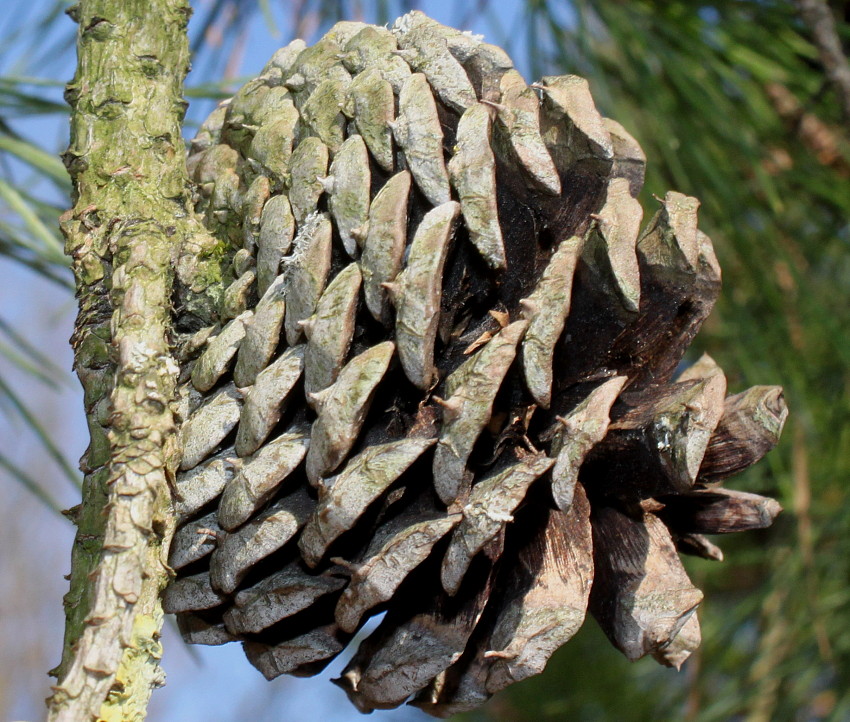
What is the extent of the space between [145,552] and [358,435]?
10 cm

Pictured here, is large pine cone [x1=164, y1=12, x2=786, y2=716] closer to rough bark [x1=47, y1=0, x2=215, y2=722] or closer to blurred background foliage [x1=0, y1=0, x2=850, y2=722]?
rough bark [x1=47, y1=0, x2=215, y2=722]

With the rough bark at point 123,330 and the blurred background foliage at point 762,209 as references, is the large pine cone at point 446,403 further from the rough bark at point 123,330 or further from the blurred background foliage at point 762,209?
the blurred background foliage at point 762,209

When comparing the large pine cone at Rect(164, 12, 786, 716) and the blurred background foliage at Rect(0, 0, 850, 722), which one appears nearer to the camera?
the large pine cone at Rect(164, 12, 786, 716)

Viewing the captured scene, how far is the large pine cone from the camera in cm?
36

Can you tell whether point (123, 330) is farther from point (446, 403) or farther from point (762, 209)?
point (762, 209)

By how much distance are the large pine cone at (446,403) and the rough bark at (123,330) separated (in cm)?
4

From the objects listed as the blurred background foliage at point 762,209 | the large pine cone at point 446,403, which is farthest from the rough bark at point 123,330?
the blurred background foliage at point 762,209

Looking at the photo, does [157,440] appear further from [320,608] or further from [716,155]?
[716,155]

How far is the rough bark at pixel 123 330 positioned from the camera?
1.01 feet

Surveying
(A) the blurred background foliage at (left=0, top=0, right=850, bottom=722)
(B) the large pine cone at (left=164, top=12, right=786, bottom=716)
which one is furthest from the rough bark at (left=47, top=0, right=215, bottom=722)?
(A) the blurred background foliage at (left=0, top=0, right=850, bottom=722)

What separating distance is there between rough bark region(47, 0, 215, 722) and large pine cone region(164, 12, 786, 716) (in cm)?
4

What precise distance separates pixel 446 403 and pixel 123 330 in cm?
13

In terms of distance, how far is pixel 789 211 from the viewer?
Result: 1019mm

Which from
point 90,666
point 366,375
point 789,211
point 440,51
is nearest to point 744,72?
point 789,211
